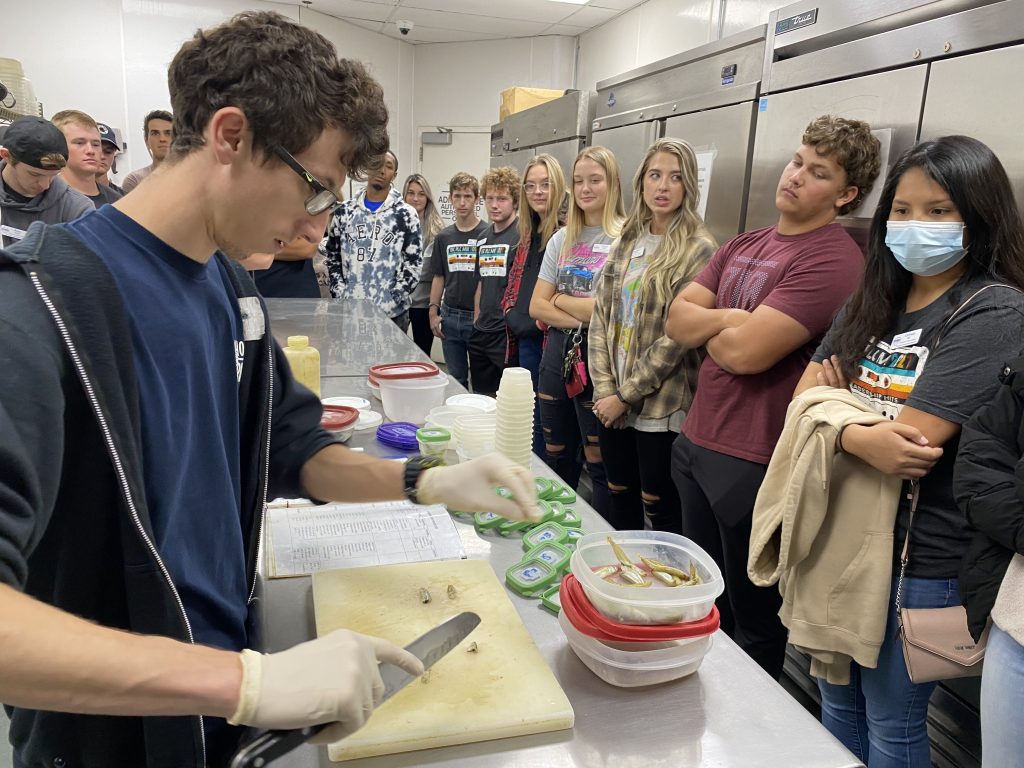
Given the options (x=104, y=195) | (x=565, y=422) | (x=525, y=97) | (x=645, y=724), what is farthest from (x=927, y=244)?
(x=104, y=195)

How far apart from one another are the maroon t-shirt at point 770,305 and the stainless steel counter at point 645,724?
101 centimetres

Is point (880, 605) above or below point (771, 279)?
below

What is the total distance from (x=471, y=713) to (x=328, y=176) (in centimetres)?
70

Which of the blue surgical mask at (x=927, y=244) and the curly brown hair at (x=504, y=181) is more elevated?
the curly brown hair at (x=504, y=181)

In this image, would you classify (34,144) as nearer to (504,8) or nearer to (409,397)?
(409,397)

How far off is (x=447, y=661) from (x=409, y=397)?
114cm

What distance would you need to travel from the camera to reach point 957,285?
149cm

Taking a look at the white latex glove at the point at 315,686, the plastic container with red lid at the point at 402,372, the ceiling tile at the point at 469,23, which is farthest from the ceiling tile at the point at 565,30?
the white latex glove at the point at 315,686

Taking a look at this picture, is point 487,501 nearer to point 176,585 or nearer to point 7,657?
point 176,585

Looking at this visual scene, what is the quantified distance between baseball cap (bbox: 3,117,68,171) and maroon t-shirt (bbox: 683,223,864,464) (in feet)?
9.60

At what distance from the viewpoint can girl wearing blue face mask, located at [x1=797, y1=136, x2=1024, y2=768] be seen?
1378 mm

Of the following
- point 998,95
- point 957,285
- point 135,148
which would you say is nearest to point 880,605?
point 957,285

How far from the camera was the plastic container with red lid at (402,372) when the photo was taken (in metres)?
2.03

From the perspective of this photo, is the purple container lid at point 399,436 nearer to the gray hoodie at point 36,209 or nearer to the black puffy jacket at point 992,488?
the black puffy jacket at point 992,488
